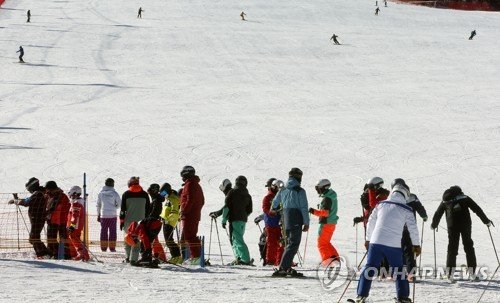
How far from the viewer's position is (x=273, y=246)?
481 inches

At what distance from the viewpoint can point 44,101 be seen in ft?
105

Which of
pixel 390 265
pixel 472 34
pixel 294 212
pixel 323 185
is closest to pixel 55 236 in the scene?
pixel 294 212

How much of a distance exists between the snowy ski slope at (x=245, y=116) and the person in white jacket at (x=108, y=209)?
5.15ft

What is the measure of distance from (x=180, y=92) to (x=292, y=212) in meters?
24.7

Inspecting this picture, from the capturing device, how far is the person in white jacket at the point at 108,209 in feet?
43.5

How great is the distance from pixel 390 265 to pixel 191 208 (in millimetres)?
3805

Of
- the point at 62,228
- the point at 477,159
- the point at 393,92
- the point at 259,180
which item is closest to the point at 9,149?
the point at 259,180

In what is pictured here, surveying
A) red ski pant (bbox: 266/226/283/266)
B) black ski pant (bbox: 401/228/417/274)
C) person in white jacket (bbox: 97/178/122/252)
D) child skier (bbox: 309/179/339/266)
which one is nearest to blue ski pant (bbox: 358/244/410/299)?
black ski pant (bbox: 401/228/417/274)

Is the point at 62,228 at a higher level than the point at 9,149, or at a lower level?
lower

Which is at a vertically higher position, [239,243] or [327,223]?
[327,223]

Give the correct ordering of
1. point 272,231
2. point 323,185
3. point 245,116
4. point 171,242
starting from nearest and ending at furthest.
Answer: point 323,185
point 272,231
point 171,242
point 245,116

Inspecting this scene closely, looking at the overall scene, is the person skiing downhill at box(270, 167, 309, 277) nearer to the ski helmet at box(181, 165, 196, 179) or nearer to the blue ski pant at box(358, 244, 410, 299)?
the ski helmet at box(181, 165, 196, 179)

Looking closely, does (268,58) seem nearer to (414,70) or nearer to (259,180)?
(414,70)

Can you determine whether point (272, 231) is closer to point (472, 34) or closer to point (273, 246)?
point (273, 246)
